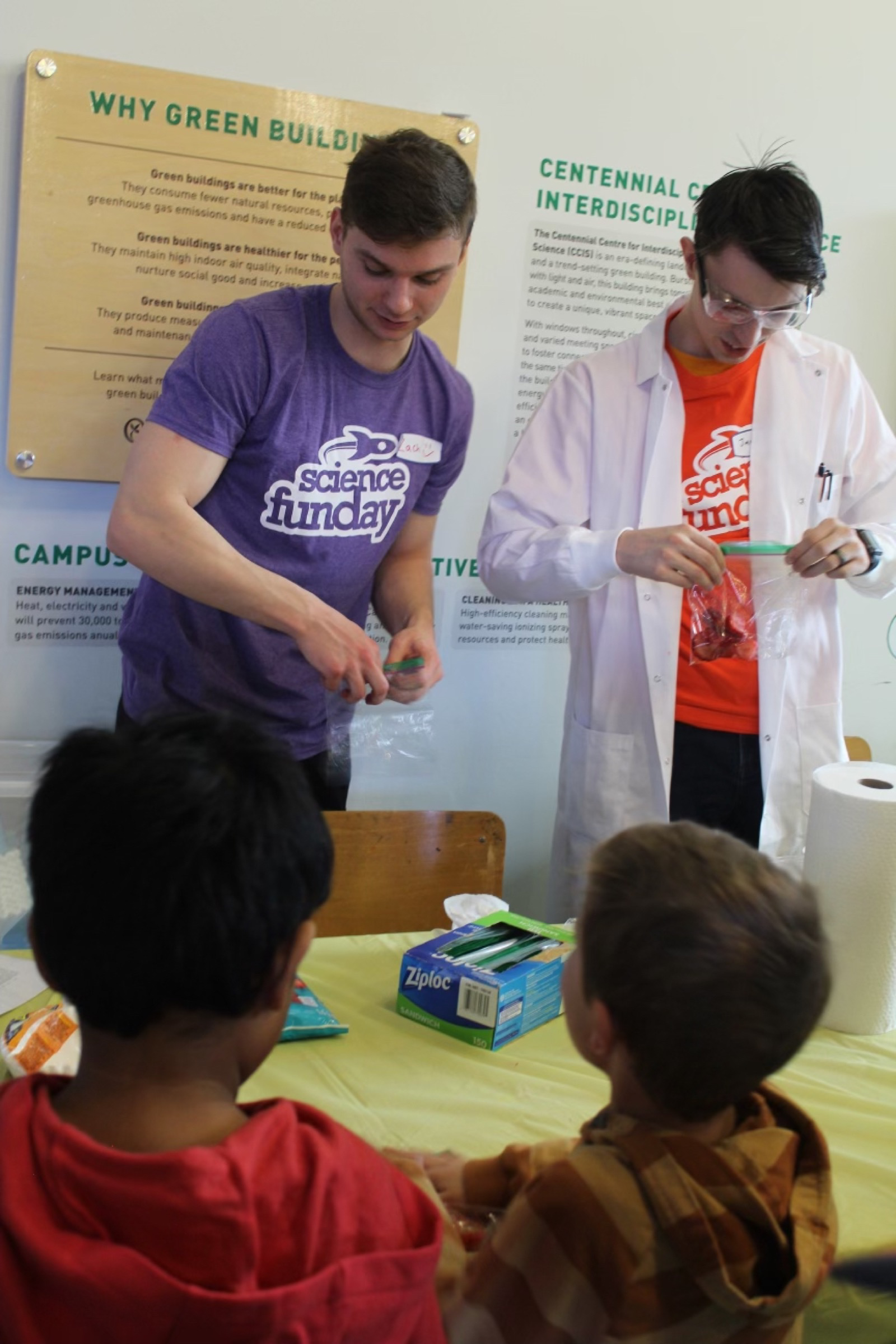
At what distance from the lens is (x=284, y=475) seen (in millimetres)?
2084

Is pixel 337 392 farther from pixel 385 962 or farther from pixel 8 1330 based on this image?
pixel 8 1330

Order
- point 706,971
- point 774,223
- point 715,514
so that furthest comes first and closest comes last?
point 715,514, point 774,223, point 706,971

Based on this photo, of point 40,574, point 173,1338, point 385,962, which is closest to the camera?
point 173,1338

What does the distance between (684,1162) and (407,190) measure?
145 centimetres

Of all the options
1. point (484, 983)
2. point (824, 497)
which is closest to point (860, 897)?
point (484, 983)

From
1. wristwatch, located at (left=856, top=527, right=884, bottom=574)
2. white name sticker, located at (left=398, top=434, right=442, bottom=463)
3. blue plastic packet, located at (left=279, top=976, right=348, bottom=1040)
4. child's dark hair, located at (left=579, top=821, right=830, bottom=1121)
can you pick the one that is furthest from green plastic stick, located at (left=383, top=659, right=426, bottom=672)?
child's dark hair, located at (left=579, top=821, right=830, bottom=1121)

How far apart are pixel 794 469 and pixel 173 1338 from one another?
77.0 inches

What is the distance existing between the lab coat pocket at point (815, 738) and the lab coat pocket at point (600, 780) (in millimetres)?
323

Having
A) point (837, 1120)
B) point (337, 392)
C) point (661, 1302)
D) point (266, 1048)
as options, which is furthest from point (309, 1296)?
point (337, 392)

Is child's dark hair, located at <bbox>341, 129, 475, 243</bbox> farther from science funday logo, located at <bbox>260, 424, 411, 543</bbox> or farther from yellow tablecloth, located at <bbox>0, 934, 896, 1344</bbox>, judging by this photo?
yellow tablecloth, located at <bbox>0, 934, 896, 1344</bbox>

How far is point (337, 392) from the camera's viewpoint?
213cm

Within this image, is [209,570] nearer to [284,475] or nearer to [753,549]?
[284,475]

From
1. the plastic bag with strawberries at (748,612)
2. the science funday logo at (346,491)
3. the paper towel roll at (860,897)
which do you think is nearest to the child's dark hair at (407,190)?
the science funday logo at (346,491)

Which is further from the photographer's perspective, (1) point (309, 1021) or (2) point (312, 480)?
(2) point (312, 480)
